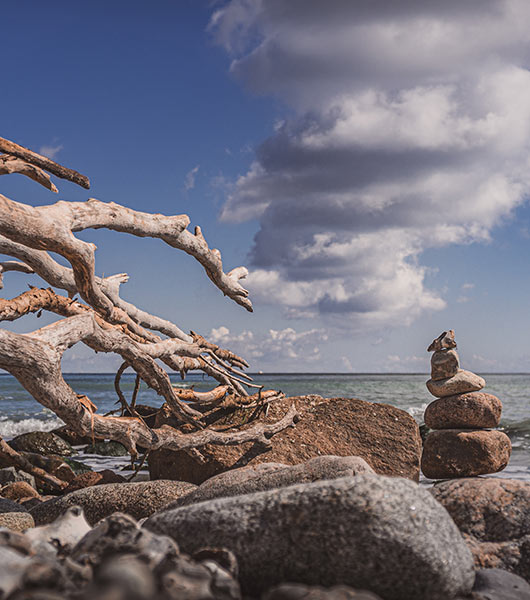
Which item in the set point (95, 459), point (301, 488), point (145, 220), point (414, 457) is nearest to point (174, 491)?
point (145, 220)

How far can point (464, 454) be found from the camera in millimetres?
9438

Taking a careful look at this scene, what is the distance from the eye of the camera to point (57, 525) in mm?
2957

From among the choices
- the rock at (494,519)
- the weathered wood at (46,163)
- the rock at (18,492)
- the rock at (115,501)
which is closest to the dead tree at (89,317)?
the weathered wood at (46,163)

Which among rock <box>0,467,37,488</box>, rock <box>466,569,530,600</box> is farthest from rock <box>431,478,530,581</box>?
rock <box>0,467,37,488</box>

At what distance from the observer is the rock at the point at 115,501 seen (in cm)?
549

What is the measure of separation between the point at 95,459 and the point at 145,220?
29.4ft

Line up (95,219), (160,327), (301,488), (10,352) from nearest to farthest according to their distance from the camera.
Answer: (301,488), (10,352), (95,219), (160,327)

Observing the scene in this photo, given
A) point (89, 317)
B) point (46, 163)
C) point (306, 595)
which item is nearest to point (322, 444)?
point (89, 317)

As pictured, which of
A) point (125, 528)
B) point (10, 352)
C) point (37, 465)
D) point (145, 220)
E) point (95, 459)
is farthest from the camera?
point (95, 459)

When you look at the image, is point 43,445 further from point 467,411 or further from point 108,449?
point 467,411

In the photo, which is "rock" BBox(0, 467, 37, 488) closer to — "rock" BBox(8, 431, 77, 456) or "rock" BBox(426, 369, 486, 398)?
"rock" BBox(8, 431, 77, 456)

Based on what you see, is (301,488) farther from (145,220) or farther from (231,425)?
(231,425)

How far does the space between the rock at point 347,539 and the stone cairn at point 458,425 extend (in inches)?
282

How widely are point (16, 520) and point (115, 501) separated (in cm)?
90
